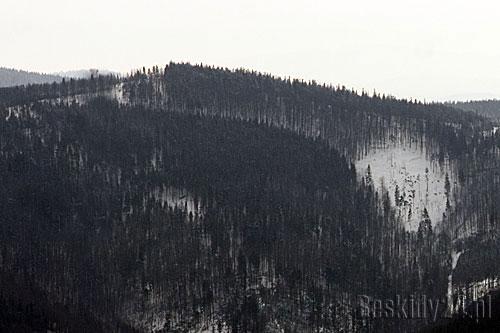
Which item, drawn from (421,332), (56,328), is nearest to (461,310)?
(421,332)

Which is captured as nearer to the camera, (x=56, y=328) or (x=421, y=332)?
(x=421, y=332)

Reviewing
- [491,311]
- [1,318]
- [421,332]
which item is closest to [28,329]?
[1,318]

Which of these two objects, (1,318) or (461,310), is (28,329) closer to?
(1,318)

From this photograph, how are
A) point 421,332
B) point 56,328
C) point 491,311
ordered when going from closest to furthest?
point 491,311 < point 421,332 < point 56,328

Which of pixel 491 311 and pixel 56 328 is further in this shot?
pixel 56 328

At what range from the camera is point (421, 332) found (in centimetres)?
17888

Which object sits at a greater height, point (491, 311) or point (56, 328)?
point (491, 311)

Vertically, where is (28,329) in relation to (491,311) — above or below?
below

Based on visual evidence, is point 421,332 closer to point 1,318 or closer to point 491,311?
point 491,311

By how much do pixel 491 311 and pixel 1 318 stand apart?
111399 mm

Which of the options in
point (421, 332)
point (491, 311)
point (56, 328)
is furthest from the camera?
point (56, 328)

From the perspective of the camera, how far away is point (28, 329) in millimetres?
186250

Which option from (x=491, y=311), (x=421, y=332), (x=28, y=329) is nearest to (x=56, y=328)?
(x=28, y=329)

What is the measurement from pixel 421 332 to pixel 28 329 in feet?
301
